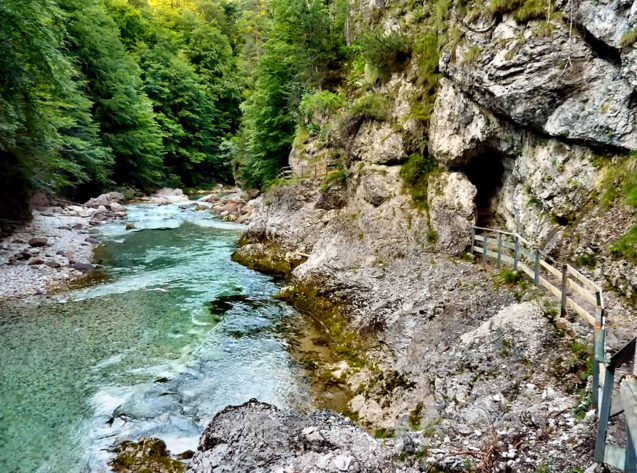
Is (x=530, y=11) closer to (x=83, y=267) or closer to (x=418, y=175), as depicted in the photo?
(x=418, y=175)

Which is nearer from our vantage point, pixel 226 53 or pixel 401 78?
pixel 401 78

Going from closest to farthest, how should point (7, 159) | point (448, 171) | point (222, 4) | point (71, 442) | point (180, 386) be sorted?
point (71, 442) < point (180, 386) < point (448, 171) < point (7, 159) < point (222, 4)

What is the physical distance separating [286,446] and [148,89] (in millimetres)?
50891

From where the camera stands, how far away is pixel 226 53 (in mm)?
60250

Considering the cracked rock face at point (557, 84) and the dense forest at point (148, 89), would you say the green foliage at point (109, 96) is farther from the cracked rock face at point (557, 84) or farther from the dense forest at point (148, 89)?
the cracked rock face at point (557, 84)

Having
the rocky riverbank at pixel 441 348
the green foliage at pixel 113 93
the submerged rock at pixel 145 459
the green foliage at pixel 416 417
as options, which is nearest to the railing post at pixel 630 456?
the rocky riverbank at pixel 441 348

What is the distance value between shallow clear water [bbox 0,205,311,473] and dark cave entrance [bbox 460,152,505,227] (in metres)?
6.70

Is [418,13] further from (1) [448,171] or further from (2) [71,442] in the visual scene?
(2) [71,442]

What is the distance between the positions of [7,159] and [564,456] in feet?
69.2

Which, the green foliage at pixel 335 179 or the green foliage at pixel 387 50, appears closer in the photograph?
the green foliage at pixel 387 50

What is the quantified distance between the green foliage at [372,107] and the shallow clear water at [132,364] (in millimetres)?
7489

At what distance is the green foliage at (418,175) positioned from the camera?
38.6 feet

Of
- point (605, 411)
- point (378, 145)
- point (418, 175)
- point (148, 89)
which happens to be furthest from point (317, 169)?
point (148, 89)

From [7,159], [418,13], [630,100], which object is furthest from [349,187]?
[7,159]
